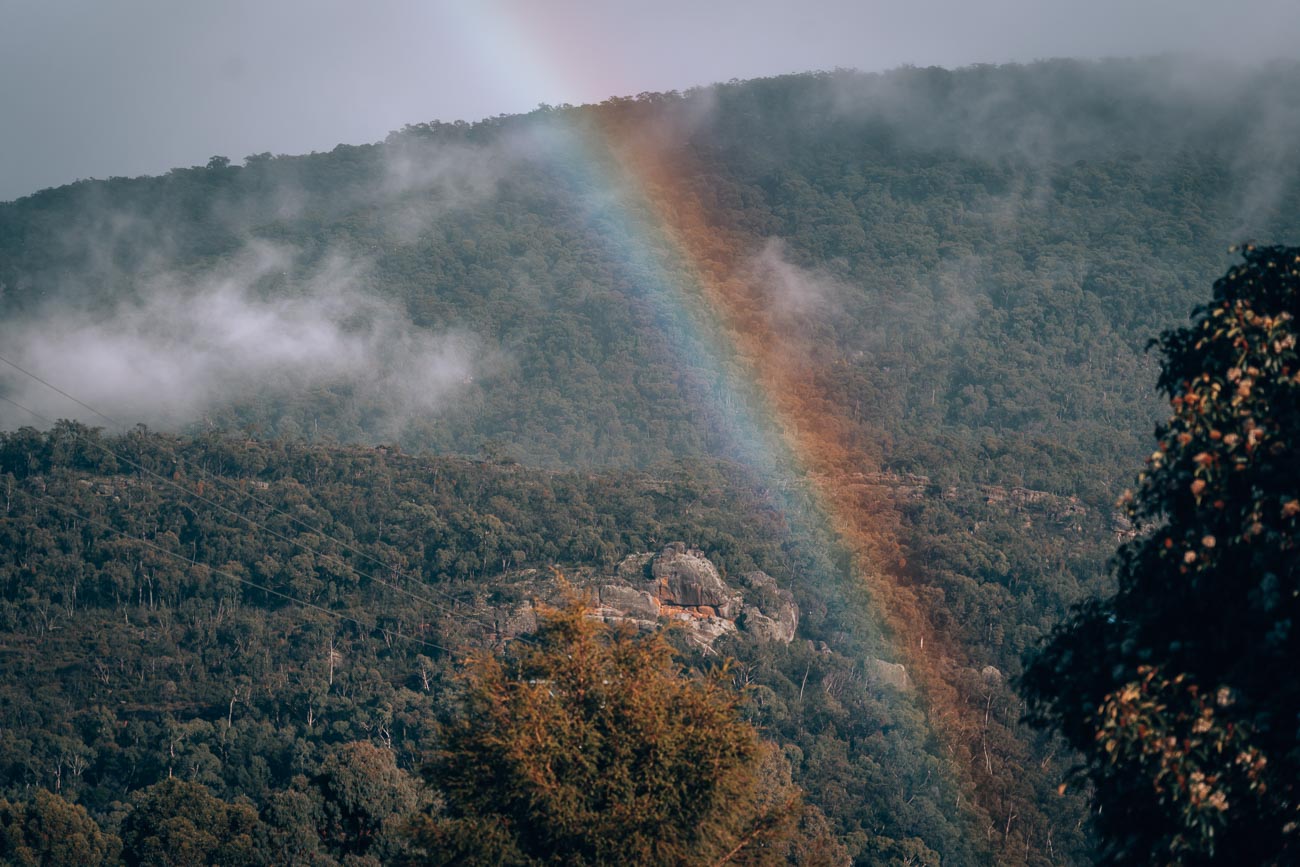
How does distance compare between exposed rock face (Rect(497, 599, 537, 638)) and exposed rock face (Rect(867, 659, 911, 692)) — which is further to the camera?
exposed rock face (Rect(497, 599, 537, 638))

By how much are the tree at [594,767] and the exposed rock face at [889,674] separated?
75103mm

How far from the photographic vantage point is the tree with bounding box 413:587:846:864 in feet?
55.3

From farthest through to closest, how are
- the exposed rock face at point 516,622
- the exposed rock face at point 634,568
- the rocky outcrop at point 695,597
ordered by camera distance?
the exposed rock face at point 634,568
the rocky outcrop at point 695,597
the exposed rock face at point 516,622

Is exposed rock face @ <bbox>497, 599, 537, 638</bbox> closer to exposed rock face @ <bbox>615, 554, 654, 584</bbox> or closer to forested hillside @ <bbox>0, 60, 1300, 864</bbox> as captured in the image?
forested hillside @ <bbox>0, 60, 1300, 864</bbox>

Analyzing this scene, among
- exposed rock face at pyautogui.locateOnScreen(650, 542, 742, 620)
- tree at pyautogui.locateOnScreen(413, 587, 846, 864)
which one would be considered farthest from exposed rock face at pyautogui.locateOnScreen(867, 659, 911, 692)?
tree at pyautogui.locateOnScreen(413, 587, 846, 864)

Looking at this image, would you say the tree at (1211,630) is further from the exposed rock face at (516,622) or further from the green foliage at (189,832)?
the exposed rock face at (516,622)

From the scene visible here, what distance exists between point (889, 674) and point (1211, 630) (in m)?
83.1

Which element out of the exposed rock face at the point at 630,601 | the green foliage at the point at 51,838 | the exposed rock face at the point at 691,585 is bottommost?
the green foliage at the point at 51,838

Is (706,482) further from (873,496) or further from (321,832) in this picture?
(321,832)

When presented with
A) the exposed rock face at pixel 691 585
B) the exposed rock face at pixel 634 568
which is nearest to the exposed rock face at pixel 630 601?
the exposed rock face at pixel 691 585

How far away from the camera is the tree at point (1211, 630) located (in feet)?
37.8

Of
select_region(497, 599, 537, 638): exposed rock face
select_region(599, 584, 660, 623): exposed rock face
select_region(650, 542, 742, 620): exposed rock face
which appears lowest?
select_region(497, 599, 537, 638): exposed rock face

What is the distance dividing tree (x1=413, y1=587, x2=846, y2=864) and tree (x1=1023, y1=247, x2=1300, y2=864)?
508 centimetres

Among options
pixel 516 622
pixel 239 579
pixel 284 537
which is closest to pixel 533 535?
pixel 516 622
